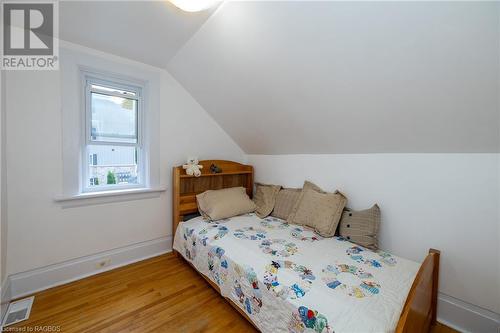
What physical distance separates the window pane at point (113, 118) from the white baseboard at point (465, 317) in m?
3.33

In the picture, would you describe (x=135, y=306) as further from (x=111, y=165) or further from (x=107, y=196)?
(x=111, y=165)

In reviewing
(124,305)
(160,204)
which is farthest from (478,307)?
(160,204)

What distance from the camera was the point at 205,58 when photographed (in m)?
2.11

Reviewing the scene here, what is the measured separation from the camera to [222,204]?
2.48 metres

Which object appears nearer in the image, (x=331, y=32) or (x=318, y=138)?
(x=331, y=32)

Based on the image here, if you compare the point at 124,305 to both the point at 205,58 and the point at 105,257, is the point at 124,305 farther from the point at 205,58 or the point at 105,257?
the point at 205,58

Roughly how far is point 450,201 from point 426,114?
2.36 feet

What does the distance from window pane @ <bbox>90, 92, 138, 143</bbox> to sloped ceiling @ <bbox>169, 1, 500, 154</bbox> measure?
0.75 meters

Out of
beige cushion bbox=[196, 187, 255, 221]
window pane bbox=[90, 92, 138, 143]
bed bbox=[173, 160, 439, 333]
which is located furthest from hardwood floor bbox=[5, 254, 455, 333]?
window pane bbox=[90, 92, 138, 143]

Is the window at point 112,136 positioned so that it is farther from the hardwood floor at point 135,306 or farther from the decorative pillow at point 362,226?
the decorative pillow at point 362,226

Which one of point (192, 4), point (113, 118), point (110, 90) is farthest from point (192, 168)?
point (192, 4)

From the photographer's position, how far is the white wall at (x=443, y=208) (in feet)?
4.84

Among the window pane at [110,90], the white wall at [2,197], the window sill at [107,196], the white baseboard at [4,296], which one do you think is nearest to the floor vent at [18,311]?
the white baseboard at [4,296]

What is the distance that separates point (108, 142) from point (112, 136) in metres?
0.08
